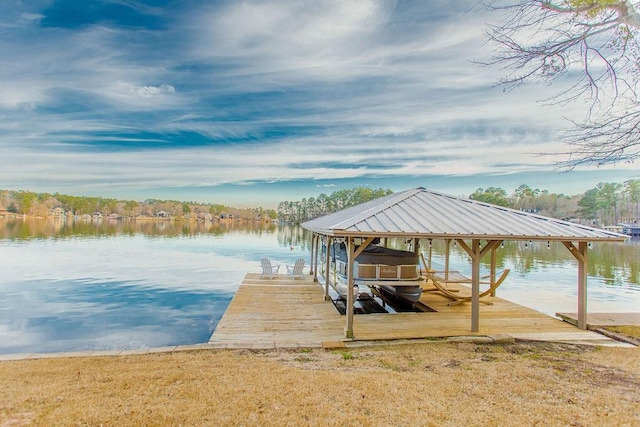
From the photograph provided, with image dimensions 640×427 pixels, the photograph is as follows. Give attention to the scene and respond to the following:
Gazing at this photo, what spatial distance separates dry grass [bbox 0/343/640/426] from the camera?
3.55 meters

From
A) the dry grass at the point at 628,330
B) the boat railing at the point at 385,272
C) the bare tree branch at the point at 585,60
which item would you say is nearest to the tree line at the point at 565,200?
the boat railing at the point at 385,272

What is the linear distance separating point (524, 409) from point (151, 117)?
1477 inches

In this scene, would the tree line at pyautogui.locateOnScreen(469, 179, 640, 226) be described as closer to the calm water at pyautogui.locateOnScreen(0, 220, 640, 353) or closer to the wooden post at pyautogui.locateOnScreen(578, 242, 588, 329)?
the calm water at pyautogui.locateOnScreen(0, 220, 640, 353)

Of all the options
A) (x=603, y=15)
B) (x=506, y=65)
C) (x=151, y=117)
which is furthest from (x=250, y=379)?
(x=151, y=117)

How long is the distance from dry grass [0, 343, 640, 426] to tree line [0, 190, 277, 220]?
11423cm

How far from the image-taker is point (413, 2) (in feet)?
47.0

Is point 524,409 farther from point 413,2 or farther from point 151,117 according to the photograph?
point 151,117

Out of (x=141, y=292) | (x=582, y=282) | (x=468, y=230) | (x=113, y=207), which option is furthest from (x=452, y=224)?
(x=113, y=207)

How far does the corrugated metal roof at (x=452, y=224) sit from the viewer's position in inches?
277

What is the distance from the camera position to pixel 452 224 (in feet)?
25.4

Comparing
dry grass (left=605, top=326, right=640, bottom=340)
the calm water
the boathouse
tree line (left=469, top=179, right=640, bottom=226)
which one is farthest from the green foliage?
dry grass (left=605, top=326, right=640, bottom=340)

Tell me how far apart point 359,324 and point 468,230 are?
3277mm

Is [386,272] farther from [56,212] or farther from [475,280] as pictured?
[56,212]

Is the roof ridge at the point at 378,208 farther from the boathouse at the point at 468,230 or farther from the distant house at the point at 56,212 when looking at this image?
the distant house at the point at 56,212
